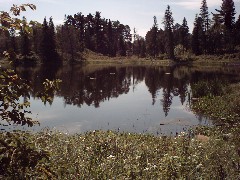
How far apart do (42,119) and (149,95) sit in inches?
665

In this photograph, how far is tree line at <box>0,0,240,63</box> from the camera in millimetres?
92188

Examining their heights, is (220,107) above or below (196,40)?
below

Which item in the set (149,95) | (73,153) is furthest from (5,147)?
(149,95)

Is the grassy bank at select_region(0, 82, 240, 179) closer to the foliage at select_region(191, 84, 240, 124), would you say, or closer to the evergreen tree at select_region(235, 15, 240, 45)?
the foliage at select_region(191, 84, 240, 124)

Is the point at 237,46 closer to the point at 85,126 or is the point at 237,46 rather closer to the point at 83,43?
the point at 83,43

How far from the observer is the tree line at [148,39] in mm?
92188

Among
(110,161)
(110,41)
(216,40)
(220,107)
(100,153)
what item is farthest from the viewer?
(110,41)

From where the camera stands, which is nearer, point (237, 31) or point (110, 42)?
point (237, 31)

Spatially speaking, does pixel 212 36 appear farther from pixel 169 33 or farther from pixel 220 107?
pixel 220 107

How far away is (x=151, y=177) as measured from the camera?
666cm

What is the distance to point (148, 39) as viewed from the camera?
115 meters

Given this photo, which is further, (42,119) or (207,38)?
(207,38)

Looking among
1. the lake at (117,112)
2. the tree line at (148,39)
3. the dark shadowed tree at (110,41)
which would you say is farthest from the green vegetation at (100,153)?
the dark shadowed tree at (110,41)

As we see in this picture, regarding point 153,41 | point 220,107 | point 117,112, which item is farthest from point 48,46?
point 220,107
